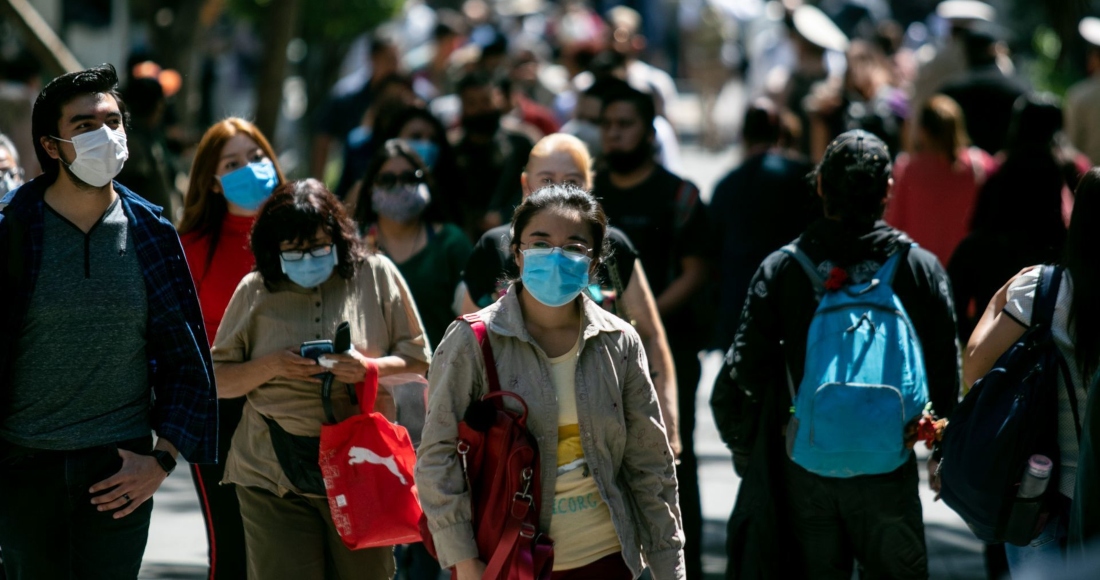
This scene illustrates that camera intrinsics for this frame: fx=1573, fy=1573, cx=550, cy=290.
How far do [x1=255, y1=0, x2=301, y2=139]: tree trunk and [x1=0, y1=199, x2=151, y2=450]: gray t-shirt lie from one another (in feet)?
26.4

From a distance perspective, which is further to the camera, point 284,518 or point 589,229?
point 284,518

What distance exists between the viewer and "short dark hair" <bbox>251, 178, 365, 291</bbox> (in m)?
5.10

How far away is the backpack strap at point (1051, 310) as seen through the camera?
4.45 m

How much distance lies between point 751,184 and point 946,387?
339 cm

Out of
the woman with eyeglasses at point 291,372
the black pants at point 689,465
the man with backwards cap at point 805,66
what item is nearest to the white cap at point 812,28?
the man with backwards cap at point 805,66

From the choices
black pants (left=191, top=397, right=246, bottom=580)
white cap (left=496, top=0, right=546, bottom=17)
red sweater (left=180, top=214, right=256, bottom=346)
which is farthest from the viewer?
white cap (left=496, top=0, right=546, bottom=17)

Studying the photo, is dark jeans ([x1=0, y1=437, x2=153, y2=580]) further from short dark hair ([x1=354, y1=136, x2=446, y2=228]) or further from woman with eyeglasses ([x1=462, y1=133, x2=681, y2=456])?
short dark hair ([x1=354, y1=136, x2=446, y2=228])

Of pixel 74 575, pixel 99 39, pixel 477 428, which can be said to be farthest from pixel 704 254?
Result: pixel 99 39

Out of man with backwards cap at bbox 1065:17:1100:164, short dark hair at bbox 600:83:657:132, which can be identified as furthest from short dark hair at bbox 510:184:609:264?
man with backwards cap at bbox 1065:17:1100:164

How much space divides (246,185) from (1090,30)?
7480 mm

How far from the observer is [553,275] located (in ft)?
13.9

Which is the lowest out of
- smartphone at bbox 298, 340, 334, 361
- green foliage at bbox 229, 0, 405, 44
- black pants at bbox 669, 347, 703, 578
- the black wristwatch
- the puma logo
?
black pants at bbox 669, 347, 703, 578

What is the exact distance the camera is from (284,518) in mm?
5074

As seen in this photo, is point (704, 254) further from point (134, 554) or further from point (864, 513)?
point (134, 554)
